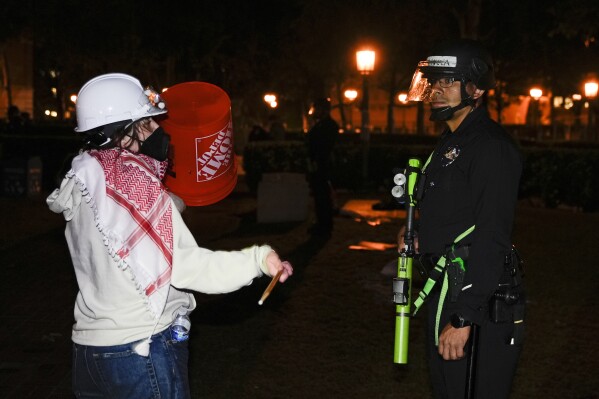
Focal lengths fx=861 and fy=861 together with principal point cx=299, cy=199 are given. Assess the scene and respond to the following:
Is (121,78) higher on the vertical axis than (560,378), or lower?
higher

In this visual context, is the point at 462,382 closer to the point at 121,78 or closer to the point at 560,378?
the point at 121,78

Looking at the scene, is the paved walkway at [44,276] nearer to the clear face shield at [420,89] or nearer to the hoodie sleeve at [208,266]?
the hoodie sleeve at [208,266]

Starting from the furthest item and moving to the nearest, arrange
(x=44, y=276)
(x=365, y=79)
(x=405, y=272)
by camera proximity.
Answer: (x=365, y=79), (x=44, y=276), (x=405, y=272)

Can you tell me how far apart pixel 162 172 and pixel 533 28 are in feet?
97.8

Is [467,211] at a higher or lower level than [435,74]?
lower

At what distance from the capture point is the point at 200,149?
12.4ft

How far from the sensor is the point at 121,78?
316cm

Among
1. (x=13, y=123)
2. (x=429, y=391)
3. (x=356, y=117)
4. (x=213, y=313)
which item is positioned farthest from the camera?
(x=356, y=117)

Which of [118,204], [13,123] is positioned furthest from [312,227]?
[13,123]

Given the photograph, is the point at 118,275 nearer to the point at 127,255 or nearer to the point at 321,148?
the point at 127,255

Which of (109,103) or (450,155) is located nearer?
(109,103)

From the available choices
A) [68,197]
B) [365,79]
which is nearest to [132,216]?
[68,197]

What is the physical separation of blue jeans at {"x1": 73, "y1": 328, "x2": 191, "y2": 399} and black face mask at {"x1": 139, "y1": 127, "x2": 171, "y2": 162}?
652 millimetres

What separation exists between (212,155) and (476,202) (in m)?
1.17
